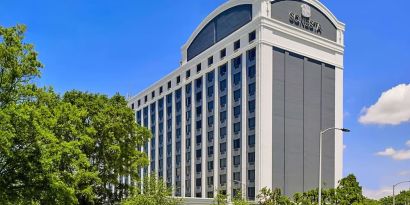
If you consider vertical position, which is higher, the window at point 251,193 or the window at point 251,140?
the window at point 251,140

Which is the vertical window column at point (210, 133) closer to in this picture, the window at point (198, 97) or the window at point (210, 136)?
the window at point (210, 136)

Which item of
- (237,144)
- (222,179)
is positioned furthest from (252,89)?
(222,179)

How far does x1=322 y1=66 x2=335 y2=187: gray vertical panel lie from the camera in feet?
246

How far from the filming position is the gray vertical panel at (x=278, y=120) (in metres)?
69.4

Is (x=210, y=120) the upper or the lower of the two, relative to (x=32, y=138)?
upper

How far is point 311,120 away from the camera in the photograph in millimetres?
74125

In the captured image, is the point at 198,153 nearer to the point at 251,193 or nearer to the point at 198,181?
the point at 198,181

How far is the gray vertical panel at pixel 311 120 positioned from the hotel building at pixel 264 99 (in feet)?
0.49

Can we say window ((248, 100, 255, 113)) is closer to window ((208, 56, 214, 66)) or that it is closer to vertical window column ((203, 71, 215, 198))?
vertical window column ((203, 71, 215, 198))

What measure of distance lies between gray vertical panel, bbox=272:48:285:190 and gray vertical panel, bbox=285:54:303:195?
2.43ft

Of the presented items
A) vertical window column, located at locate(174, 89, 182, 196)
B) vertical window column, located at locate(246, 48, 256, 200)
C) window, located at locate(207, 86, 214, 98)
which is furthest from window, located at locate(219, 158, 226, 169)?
vertical window column, located at locate(174, 89, 182, 196)

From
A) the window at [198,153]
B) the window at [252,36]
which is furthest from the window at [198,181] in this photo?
the window at [252,36]

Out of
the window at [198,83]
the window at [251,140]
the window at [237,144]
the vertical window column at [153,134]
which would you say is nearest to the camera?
the window at [251,140]

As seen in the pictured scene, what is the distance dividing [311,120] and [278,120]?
653 centimetres
